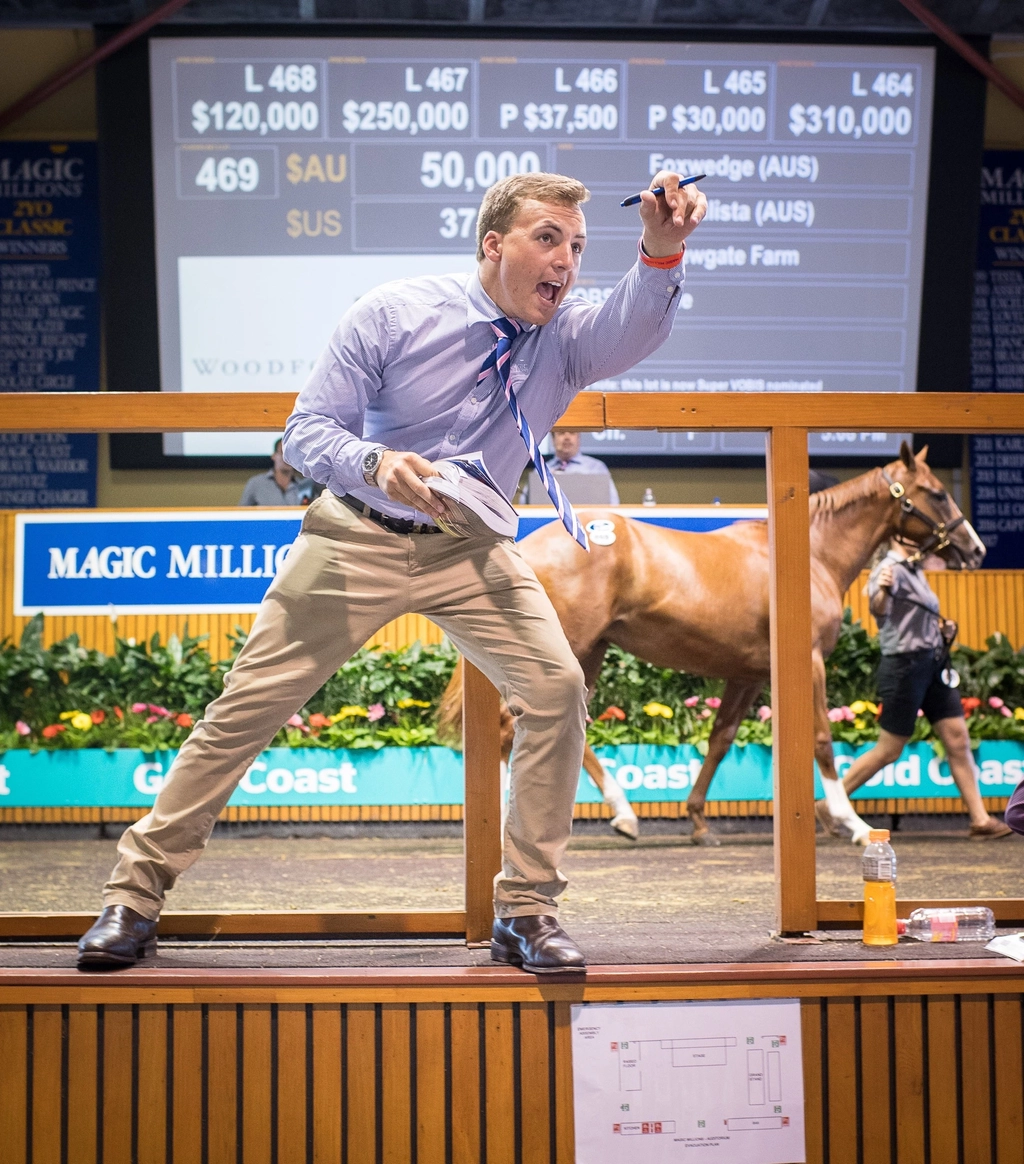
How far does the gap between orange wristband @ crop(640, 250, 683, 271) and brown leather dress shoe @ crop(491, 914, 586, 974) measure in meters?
1.32

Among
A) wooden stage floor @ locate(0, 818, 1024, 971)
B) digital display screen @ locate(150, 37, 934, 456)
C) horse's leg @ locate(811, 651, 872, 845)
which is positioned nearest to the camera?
wooden stage floor @ locate(0, 818, 1024, 971)

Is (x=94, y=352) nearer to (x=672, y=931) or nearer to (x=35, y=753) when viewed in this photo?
(x=35, y=753)

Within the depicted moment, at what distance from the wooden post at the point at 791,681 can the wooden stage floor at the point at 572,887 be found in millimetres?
155

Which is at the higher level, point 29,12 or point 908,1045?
point 29,12

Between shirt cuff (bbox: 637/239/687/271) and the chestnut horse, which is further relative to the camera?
the chestnut horse

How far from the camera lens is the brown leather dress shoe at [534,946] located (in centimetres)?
234

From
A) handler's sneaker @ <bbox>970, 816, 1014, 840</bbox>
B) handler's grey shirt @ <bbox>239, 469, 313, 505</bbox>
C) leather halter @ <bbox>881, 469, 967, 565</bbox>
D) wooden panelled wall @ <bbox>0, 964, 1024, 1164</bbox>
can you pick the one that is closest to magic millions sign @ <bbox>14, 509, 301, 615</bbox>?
wooden panelled wall @ <bbox>0, 964, 1024, 1164</bbox>

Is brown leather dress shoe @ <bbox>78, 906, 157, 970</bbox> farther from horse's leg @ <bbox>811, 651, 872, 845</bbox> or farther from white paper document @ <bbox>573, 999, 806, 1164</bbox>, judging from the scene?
horse's leg @ <bbox>811, 651, 872, 845</bbox>

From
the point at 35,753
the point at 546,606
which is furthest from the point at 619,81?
the point at 546,606

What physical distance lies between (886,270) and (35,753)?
6421 millimetres

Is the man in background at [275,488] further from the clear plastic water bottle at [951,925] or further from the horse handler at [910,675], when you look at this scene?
the clear plastic water bottle at [951,925]

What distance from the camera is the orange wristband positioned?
2316 mm

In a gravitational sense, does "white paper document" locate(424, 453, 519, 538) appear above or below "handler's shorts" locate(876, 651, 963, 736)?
above

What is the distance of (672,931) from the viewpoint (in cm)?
288
